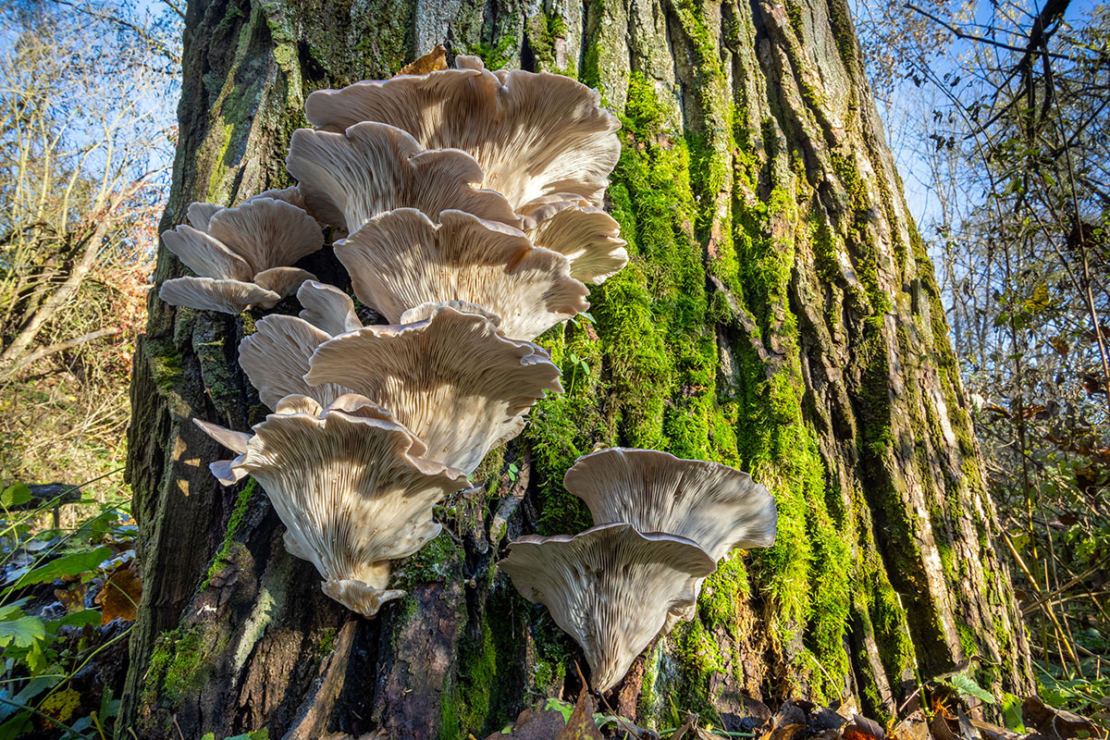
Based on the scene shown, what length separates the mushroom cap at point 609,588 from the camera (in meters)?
1.87

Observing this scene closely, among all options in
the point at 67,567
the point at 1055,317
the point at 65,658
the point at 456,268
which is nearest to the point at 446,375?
the point at 456,268

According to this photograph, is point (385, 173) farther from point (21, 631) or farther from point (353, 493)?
point (21, 631)

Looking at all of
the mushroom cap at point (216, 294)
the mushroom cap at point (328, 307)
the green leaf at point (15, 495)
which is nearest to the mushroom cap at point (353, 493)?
the mushroom cap at point (328, 307)

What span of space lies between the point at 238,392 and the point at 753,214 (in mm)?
2777

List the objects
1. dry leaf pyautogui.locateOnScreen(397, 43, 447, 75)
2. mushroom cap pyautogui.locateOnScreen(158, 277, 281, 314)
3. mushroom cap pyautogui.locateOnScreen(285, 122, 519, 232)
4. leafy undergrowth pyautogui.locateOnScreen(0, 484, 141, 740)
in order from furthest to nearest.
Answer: leafy undergrowth pyautogui.locateOnScreen(0, 484, 141, 740)
dry leaf pyautogui.locateOnScreen(397, 43, 447, 75)
mushroom cap pyautogui.locateOnScreen(158, 277, 281, 314)
mushroom cap pyautogui.locateOnScreen(285, 122, 519, 232)

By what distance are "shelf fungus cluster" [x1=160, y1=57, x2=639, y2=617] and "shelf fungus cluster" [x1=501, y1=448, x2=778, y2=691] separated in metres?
0.13

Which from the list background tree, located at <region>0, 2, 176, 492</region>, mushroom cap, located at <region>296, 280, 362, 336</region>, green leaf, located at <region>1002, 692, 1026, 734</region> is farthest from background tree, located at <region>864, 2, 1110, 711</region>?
background tree, located at <region>0, 2, 176, 492</region>

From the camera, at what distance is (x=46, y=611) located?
4230 mm

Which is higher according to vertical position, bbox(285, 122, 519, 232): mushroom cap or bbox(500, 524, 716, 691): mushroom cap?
bbox(285, 122, 519, 232): mushroom cap

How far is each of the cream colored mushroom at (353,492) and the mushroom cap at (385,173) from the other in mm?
854

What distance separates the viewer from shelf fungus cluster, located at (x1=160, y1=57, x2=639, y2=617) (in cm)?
175

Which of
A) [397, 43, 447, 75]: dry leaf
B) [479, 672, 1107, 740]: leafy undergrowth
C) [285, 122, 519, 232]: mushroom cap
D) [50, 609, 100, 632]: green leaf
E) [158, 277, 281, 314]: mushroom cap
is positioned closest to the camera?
[479, 672, 1107, 740]: leafy undergrowth

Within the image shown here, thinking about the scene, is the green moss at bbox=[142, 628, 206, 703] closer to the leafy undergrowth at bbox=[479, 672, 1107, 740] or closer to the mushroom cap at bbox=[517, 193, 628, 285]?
the leafy undergrowth at bbox=[479, 672, 1107, 740]

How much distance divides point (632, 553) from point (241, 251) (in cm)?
206
